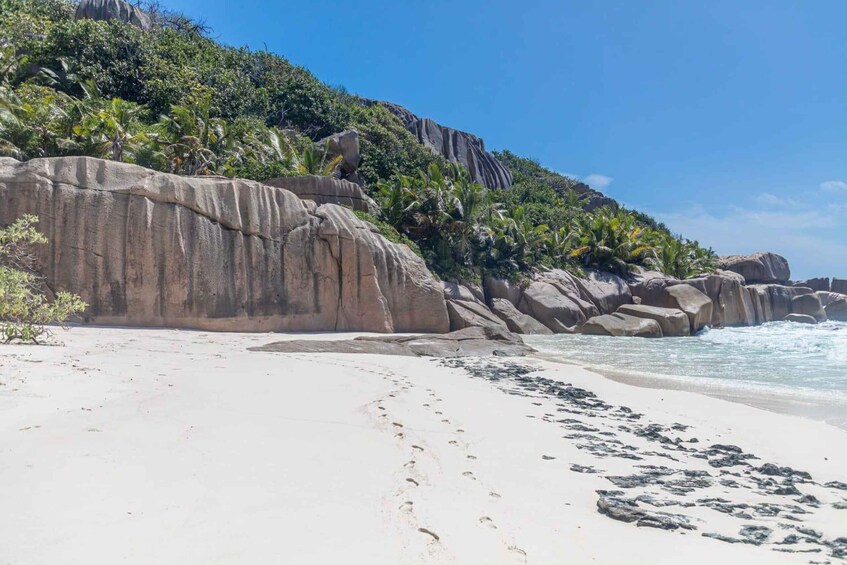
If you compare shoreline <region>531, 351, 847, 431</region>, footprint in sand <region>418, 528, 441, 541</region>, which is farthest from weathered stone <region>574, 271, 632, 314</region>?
footprint in sand <region>418, 528, 441, 541</region>

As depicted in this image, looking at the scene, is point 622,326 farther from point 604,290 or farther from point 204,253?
point 204,253

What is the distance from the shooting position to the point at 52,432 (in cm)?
385

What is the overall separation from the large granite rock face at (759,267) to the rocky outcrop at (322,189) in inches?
1417

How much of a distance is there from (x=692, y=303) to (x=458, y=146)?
27390 mm

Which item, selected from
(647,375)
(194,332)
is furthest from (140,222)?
(647,375)

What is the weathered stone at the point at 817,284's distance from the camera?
1843 inches

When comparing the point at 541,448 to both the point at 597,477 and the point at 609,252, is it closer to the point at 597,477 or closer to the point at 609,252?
the point at 597,477

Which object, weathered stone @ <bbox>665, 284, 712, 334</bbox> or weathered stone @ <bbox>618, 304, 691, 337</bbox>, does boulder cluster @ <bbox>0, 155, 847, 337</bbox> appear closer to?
weathered stone @ <bbox>618, 304, 691, 337</bbox>

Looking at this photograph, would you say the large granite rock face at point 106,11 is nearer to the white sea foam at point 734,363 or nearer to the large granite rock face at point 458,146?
the large granite rock face at point 458,146

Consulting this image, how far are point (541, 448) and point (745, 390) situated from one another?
21.9ft

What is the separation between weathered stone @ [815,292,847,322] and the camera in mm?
41469

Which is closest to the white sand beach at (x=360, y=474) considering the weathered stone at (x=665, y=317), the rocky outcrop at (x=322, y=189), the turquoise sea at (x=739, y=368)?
the turquoise sea at (x=739, y=368)

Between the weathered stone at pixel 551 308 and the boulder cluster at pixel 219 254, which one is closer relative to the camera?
the boulder cluster at pixel 219 254

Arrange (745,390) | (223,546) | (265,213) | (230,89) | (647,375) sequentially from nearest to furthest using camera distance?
(223,546) < (745,390) < (647,375) < (265,213) < (230,89)
